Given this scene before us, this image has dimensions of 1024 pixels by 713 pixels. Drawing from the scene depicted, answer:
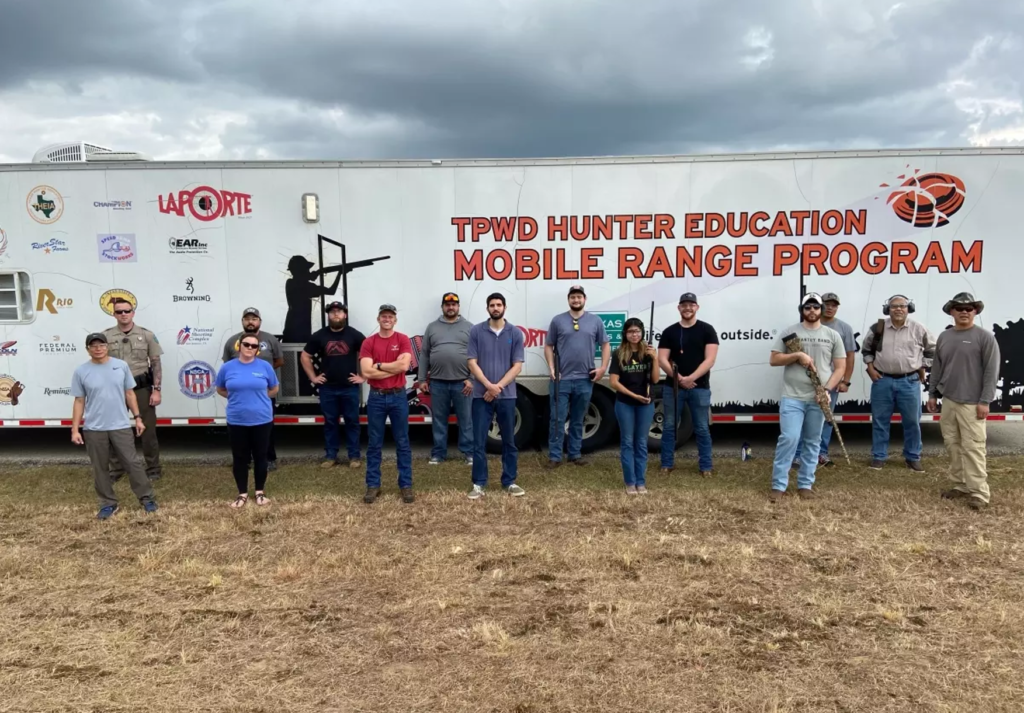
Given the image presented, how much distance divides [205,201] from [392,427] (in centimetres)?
331

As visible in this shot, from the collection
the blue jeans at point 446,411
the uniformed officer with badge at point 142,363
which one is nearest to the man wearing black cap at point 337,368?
the blue jeans at point 446,411

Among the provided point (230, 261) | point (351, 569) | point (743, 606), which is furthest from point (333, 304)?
point (743, 606)

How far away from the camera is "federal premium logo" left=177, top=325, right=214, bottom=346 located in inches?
268

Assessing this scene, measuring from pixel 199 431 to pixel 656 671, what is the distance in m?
7.44

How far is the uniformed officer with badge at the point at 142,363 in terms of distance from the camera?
6051 mm

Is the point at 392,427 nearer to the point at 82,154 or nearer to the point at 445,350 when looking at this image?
the point at 445,350

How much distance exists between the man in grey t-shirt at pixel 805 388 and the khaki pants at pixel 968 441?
0.94 meters

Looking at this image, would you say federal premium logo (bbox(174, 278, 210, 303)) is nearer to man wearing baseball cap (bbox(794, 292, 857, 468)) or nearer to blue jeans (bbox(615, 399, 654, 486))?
blue jeans (bbox(615, 399, 654, 486))

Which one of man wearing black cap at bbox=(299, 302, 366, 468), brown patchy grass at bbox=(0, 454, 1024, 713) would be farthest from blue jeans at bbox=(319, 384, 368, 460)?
brown patchy grass at bbox=(0, 454, 1024, 713)

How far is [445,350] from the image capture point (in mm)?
6445

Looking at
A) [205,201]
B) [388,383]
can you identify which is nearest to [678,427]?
[388,383]

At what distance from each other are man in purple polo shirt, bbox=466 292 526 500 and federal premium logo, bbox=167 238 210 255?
3.22 meters

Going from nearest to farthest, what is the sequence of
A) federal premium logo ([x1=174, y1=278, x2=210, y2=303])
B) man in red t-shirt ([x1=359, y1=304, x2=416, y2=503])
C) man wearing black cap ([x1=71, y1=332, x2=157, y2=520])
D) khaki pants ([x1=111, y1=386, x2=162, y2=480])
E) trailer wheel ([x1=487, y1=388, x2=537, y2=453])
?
man wearing black cap ([x1=71, y1=332, x2=157, y2=520]), man in red t-shirt ([x1=359, y1=304, x2=416, y2=503]), khaki pants ([x1=111, y1=386, x2=162, y2=480]), federal premium logo ([x1=174, y1=278, x2=210, y2=303]), trailer wheel ([x1=487, y1=388, x2=537, y2=453])

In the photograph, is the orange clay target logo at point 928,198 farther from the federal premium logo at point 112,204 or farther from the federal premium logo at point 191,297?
the federal premium logo at point 112,204
